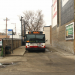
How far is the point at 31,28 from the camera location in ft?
131

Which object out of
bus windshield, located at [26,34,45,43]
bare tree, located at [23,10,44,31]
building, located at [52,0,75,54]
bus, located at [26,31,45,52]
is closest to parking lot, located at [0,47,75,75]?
building, located at [52,0,75,54]

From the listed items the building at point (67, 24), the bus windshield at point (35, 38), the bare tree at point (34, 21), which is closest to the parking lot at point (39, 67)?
the building at point (67, 24)

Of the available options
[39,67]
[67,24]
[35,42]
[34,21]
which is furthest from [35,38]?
[34,21]

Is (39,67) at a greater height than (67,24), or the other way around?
(67,24)

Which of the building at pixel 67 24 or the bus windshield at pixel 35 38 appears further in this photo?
the bus windshield at pixel 35 38

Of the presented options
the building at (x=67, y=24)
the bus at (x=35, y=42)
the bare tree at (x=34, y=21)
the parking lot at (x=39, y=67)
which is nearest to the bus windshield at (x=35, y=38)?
the bus at (x=35, y=42)

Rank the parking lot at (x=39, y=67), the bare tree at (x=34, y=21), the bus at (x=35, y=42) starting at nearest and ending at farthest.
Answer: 1. the parking lot at (x=39, y=67)
2. the bus at (x=35, y=42)
3. the bare tree at (x=34, y=21)

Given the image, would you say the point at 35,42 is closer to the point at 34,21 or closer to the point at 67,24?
the point at 67,24

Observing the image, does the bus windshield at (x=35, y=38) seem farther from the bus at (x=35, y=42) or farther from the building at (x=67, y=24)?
the building at (x=67, y=24)

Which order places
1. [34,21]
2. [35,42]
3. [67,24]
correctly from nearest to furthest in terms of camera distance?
[35,42]
[67,24]
[34,21]

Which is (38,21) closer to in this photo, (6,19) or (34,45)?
(6,19)

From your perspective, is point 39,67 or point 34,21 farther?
point 34,21

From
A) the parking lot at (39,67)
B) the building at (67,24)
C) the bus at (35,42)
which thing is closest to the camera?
the parking lot at (39,67)

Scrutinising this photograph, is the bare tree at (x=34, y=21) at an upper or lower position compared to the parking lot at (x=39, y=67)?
upper
